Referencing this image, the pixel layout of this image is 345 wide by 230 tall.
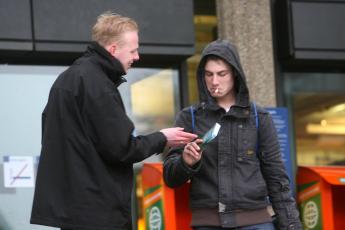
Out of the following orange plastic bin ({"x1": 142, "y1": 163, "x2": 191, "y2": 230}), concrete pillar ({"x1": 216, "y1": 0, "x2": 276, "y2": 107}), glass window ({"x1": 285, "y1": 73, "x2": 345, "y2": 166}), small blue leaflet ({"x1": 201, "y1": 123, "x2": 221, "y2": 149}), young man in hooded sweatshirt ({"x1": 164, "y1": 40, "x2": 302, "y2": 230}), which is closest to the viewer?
small blue leaflet ({"x1": 201, "y1": 123, "x2": 221, "y2": 149})

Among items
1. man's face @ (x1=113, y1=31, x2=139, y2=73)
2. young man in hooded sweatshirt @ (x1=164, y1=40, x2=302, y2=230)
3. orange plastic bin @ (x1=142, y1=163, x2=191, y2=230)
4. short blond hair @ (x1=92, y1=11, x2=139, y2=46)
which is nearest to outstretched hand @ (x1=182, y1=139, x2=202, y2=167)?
young man in hooded sweatshirt @ (x1=164, y1=40, x2=302, y2=230)

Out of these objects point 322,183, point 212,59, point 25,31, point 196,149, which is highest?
point 25,31

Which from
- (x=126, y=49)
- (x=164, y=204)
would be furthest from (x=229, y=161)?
(x=164, y=204)

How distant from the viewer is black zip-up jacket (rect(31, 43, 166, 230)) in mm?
3541

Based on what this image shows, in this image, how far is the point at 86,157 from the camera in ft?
11.8

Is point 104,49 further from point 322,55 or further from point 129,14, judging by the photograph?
point 322,55

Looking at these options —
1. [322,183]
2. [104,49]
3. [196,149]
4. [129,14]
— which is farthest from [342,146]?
[104,49]

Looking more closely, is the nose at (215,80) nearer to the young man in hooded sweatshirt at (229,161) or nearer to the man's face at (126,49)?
Result: the young man in hooded sweatshirt at (229,161)

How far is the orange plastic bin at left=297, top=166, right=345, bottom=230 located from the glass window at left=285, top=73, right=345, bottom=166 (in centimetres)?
127

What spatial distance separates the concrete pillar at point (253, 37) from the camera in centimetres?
705

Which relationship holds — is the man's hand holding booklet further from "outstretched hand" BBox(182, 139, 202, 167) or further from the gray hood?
the gray hood

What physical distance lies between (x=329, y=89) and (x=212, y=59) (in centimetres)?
351

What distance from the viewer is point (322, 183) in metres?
6.12

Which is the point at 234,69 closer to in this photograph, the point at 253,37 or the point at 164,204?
the point at 164,204
